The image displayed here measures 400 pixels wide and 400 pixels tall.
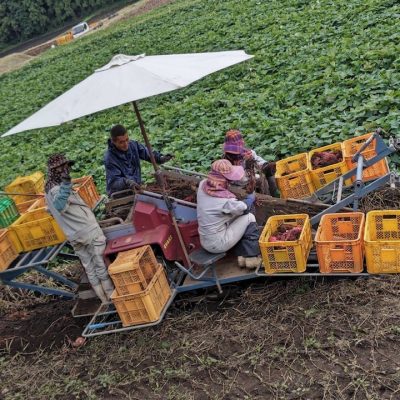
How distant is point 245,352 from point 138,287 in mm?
1251

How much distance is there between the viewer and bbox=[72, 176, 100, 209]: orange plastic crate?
6.89 metres

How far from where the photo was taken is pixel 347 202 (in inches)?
199

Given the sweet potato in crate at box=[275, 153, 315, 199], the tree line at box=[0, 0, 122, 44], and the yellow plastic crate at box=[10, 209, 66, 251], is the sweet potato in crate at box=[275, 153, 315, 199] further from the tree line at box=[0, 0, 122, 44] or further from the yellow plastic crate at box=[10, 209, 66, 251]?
the tree line at box=[0, 0, 122, 44]

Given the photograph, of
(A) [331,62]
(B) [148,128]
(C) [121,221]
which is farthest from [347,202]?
(B) [148,128]

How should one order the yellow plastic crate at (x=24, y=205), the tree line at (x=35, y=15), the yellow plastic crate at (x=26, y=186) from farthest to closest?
the tree line at (x=35, y=15) → the yellow plastic crate at (x=26, y=186) → the yellow plastic crate at (x=24, y=205)

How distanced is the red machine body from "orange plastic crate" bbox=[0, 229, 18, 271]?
1335mm

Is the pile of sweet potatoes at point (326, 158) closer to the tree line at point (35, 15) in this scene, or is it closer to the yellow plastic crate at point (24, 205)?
the yellow plastic crate at point (24, 205)

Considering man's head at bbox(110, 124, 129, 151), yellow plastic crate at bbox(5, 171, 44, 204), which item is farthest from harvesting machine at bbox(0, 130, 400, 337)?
yellow plastic crate at bbox(5, 171, 44, 204)

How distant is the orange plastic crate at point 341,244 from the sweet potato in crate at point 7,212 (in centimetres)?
440

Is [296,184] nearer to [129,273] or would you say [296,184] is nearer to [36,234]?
[129,273]

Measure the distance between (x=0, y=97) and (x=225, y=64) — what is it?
71.8 ft

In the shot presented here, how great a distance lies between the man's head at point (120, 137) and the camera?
6039mm

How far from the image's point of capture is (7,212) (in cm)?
702

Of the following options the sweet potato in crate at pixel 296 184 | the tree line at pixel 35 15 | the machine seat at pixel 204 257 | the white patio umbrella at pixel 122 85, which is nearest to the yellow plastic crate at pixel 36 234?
the white patio umbrella at pixel 122 85
